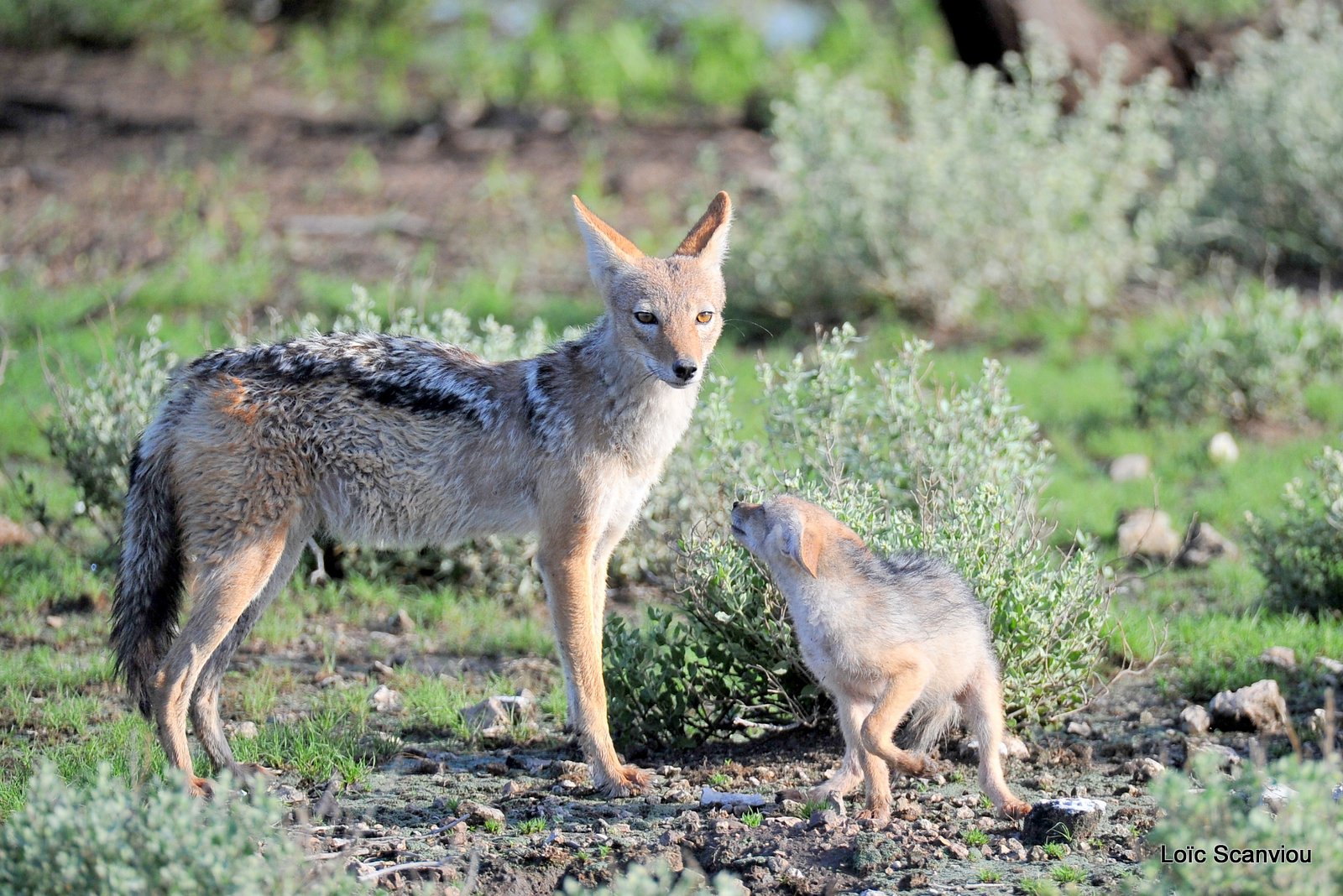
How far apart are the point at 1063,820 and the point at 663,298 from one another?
242 centimetres

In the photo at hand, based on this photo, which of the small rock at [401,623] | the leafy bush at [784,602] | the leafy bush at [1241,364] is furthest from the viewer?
the leafy bush at [1241,364]

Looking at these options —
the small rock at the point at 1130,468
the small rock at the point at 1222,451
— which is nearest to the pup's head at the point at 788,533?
the small rock at the point at 1130,468

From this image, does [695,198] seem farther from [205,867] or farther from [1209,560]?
[205,867]

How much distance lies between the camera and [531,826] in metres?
5.10

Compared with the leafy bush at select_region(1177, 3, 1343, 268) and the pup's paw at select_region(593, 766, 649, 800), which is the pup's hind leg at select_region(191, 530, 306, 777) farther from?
the leafy bush at select_region(1177, 3, 1343, 268)

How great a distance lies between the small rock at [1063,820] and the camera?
16.0ft

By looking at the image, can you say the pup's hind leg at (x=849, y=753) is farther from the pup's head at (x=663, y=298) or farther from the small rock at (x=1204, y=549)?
the small rock at (x=1204, y=549)

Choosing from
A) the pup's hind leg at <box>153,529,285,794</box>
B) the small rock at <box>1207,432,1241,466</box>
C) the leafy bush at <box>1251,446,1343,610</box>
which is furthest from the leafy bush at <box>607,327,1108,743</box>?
the small rock at <box>1207,432,1241,466</box>

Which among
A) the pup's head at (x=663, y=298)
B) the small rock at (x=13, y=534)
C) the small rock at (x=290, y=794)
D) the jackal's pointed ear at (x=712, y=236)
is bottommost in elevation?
the small rock at (x=13, y=534)

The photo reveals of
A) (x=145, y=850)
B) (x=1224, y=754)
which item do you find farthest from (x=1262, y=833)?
(x=145, y=850)

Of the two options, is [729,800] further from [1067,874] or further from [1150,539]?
[1150,539]

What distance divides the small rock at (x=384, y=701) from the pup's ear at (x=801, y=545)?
220cm

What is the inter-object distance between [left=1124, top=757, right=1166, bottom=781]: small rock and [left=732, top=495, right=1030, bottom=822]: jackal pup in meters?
0.65

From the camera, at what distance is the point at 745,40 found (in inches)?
700
